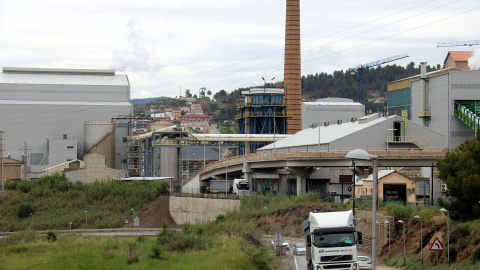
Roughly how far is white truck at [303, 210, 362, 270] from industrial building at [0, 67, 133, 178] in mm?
94112

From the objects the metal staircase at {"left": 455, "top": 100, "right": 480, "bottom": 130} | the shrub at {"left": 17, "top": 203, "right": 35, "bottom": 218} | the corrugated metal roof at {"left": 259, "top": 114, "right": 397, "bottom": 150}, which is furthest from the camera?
the shrub at {"left": 17, "top": 203, "right": 35, "bottom": 218}

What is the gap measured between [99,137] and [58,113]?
1090 centimetres

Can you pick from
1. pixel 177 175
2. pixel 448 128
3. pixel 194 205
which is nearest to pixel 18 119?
pixel 177 175

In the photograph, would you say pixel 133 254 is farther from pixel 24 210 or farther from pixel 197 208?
pixel 24 210

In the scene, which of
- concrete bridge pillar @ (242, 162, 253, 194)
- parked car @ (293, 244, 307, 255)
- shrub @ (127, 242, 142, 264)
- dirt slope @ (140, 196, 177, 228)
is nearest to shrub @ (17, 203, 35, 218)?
dirt slope @ (140, 196, 177, 228)

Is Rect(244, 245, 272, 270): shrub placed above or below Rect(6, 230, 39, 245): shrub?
above

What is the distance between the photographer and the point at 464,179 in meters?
43.7

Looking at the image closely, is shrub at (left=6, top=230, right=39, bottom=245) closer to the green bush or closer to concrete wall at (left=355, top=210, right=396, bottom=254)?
concrete wall at (left=355, top=210, right=396, bottom=254)

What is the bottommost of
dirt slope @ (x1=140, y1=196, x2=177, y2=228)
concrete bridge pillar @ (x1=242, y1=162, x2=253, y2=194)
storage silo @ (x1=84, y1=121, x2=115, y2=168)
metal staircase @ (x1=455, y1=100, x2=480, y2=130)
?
dirt slope @ (x1=140, y1=196, x2=177, y2=228)

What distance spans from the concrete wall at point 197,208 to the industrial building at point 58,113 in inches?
1540

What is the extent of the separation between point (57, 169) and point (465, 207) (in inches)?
3189

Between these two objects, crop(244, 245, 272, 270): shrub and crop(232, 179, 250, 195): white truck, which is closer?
crop(244, 245, 272, 270): shrub

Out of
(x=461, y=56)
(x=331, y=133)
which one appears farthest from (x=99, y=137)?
(x=461, y=56)

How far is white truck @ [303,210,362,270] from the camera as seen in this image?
31797 mm
